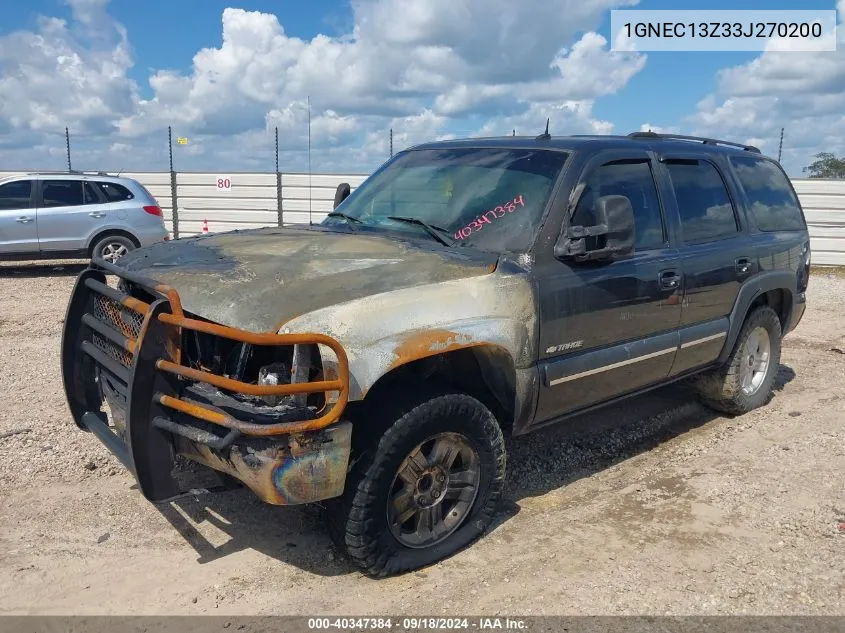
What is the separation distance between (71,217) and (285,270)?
392 inches

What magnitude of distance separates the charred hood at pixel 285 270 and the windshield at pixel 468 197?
0.21m

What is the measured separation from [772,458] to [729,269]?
131 centimetres

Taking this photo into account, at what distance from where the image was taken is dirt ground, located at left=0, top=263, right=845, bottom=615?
316 centimetres

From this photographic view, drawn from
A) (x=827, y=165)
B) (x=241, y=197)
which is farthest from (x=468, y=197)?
(x=827, y=165)

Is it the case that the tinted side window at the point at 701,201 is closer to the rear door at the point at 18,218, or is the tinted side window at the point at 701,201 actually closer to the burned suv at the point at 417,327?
the burned suv at the point at 417,327

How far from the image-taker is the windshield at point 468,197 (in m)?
3.85

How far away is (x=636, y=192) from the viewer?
4.41 metres

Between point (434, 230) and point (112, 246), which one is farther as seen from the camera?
point (112, 246)

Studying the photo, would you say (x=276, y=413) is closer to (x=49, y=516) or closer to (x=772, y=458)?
(x=49, y=516)

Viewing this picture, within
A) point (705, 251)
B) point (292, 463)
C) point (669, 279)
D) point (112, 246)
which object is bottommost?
point (292, 463)

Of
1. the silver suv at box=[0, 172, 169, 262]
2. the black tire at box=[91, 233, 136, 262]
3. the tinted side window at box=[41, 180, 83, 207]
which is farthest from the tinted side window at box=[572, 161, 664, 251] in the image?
the tinted side window at box=[41, 180, 83, 207]

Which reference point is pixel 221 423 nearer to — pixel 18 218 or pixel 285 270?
pixel 285 270

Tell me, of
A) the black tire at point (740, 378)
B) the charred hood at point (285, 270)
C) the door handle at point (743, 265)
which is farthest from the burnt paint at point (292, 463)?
the black tire at point (740, 378)

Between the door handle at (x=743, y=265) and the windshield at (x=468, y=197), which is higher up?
the windshield at (x=468, y=197)
